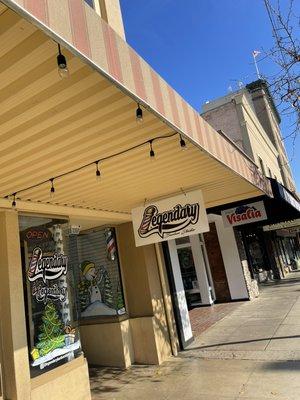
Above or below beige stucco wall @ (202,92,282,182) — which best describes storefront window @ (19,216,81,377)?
below

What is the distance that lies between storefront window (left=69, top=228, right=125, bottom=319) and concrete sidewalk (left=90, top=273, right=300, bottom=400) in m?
1.37

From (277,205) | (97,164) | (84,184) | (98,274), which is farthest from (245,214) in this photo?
(97,164)

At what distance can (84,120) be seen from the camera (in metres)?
3.47

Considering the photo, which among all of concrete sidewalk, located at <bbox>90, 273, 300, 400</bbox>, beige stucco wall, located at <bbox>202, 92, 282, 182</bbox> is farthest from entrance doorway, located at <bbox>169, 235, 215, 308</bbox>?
beige stucco wall, located at <bbox>202, 92, 282, 182</bbox>

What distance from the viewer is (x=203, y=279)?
48.7 feet

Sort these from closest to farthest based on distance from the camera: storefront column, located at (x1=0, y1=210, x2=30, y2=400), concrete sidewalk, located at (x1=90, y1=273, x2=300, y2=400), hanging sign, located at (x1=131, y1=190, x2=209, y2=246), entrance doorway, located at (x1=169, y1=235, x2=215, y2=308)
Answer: storefront column, located at (x1=0, y1=210, x2=30, y2=400) < concrete sidewalk, located at (x1=90, y1=273, x2=300, y2=400) < hanging sign, located at (x1=131, y1=190, x2=209, y2=246) < entrance doorway, located at (x1=169, y1=235, x2=215, y2=308)

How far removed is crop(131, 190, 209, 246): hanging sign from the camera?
6.47 m

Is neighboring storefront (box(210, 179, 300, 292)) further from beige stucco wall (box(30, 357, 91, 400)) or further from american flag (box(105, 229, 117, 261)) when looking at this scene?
beige stucco wall (box(30, 357, 91, 400))

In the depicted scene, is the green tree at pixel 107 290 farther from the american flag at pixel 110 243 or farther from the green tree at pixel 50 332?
the green tree at pixel 50 332

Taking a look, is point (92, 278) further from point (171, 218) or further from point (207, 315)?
point (207, 315)

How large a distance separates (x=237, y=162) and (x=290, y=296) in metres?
9.12

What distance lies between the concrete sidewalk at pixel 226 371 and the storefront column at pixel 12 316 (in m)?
1.74

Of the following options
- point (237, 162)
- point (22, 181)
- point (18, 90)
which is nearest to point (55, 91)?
point (18, 90)

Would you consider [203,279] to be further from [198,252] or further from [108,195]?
[108,195]
